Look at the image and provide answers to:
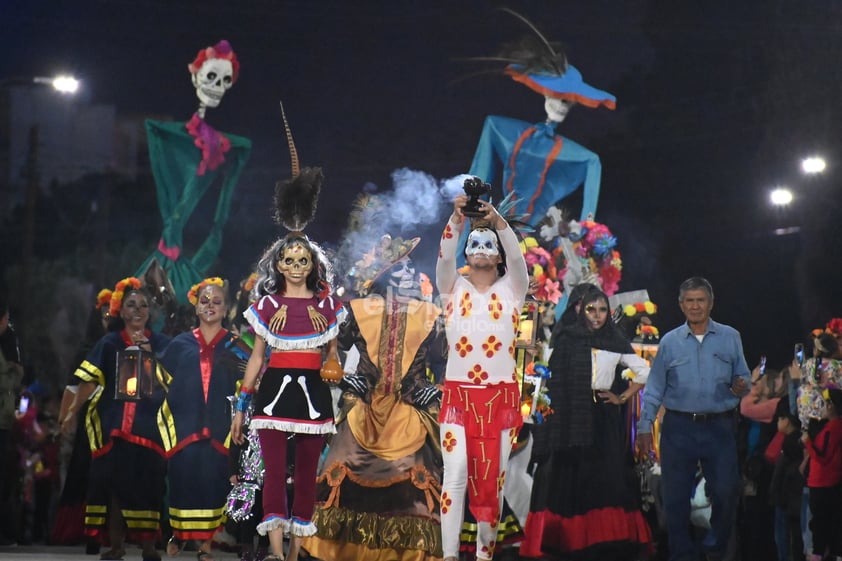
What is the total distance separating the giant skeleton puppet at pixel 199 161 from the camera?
12.8 m

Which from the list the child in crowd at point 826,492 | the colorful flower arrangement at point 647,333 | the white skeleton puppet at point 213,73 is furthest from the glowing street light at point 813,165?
the white skeleton puppet at point 213,73

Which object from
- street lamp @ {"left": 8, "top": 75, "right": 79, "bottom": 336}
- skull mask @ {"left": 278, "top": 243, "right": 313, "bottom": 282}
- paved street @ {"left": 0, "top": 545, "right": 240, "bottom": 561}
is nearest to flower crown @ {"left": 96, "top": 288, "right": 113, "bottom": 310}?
paved street @ {"left": 0, "top": 545, "right": 240, "bottom": 561}

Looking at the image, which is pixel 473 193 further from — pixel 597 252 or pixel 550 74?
pixel 550 74

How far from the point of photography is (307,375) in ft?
22.8

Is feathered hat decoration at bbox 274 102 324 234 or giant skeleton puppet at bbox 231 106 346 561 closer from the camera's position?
giant skeleton puppet at bbox 231 106 346 561

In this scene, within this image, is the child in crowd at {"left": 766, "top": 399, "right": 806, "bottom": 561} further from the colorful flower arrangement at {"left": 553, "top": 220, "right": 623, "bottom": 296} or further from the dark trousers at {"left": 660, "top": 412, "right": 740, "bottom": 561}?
the colorful flower arrangement at {"left": 553, "top": 220, "right": 623, "bottom": 296}

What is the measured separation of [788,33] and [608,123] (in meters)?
2.11

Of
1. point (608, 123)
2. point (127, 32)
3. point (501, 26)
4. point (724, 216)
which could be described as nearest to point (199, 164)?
point (127, 32)

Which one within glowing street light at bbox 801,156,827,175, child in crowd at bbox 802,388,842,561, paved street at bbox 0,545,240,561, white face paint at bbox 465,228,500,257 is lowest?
paved street at bbox 0,545,240,561

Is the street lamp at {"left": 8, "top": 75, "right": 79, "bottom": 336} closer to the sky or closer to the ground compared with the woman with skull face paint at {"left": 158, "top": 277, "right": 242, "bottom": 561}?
closer to the sky

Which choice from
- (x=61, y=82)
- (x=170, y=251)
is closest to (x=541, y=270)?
(x=170, y=251)

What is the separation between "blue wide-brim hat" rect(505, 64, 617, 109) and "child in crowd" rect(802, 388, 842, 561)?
5483 mm

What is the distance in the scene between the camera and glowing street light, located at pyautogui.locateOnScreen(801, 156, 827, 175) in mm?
12492

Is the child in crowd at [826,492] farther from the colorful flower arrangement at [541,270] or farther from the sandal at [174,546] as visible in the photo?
the sandal at [174,546]
